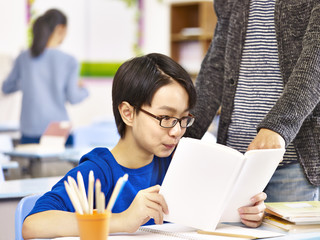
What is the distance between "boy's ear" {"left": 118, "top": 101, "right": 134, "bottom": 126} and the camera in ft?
4.94

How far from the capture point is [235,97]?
1.70 meters

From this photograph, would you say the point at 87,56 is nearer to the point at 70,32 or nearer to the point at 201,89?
the point at 70,32

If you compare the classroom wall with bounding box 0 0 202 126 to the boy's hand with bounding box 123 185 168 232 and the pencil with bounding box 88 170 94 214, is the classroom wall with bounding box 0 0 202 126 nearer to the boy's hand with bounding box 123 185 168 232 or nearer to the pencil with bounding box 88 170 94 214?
the boy's hand with bounding box 123 185 168 232

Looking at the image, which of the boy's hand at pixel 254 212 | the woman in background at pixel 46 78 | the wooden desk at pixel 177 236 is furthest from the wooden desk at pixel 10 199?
the woman in background at pixel 46 78

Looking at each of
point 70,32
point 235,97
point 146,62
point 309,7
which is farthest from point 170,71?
point 70,32

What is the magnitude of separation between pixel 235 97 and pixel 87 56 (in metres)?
5.55

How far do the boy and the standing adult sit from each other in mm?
213

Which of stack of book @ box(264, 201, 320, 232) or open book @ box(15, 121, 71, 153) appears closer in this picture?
stack of book @ box(264, 201, 320, 232)

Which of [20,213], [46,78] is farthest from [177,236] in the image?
[46,78]

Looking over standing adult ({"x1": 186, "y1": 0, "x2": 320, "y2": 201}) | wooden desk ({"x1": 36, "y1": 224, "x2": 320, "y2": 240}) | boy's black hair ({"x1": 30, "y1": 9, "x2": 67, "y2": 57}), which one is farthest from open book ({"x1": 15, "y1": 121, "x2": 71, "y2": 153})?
wooden desk ({"x1": 36, "y1": 224, "x2": 320, "y2": 240})

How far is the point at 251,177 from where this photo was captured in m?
1.21

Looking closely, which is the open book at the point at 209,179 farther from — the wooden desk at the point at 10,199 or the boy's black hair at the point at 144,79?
the wooden desk at the point at 10,199

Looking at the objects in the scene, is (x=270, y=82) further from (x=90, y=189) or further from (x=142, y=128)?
(x=90, y=189)

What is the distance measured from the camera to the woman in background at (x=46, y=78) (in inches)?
167
